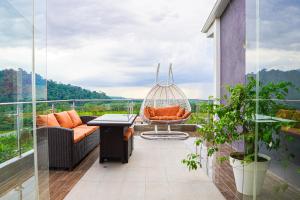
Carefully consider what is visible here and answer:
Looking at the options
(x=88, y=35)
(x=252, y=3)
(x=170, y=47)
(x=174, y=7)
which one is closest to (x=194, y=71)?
(x=170, y=47)

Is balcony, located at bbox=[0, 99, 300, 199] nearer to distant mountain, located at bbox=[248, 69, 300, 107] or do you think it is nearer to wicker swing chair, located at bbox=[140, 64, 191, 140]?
distant mountain, located at bbox=[248, 69, 300, 107]

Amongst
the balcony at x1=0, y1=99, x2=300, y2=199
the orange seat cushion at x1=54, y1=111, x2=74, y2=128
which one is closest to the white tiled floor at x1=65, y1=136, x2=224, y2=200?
the balcony at x1=0, y1=99, x2=300, y2=199

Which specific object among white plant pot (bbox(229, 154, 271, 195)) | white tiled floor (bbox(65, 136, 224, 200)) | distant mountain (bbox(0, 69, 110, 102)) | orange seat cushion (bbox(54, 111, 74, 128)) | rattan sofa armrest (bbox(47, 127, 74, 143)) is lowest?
white tiled floor (bbox(65, 136, 224, 200))

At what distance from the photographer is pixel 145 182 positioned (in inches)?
118

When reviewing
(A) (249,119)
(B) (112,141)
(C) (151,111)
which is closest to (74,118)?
(B) (112,141)

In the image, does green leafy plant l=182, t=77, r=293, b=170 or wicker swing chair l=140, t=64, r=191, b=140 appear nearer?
green leafy plant l=182, t=77, r=293, b=170

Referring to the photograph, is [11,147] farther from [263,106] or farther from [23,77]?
[263,106]

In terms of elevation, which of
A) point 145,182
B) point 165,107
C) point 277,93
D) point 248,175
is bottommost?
point 145,182

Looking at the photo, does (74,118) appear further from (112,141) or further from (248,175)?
(248,175)

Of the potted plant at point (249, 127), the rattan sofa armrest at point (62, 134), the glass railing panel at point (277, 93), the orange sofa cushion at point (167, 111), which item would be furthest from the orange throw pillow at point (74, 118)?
the glass railing panel at point (277, 93)

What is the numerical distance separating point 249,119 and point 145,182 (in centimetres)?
139

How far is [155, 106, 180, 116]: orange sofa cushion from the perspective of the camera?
22.1ft

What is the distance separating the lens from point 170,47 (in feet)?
Answer: 23.0

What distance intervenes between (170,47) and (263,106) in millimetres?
5367
